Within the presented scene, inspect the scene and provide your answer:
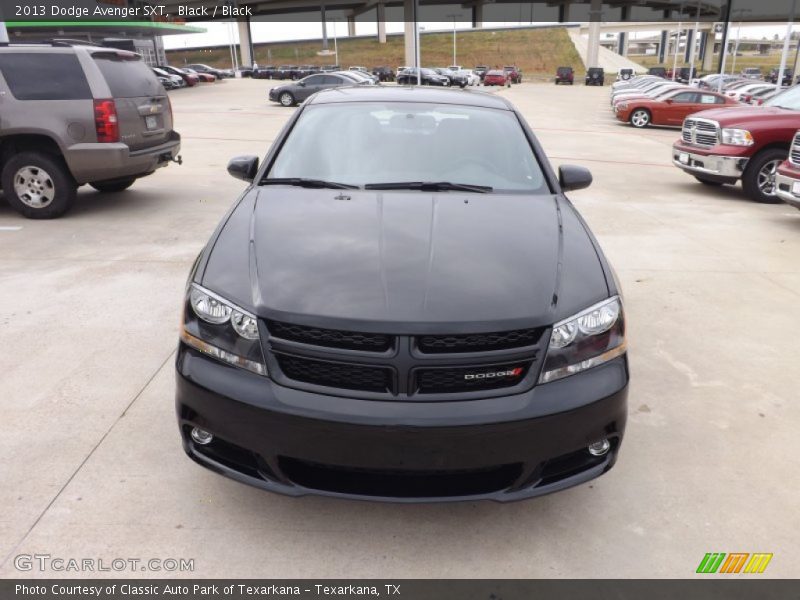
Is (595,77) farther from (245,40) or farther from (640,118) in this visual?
(245,40)

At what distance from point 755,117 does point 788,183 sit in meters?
2.34

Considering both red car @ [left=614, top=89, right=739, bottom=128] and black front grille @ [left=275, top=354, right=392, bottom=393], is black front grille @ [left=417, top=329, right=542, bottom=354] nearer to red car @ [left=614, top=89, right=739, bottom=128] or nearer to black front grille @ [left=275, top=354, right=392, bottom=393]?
black front grille @ [left=275, top=354, right=392, bottom=393]

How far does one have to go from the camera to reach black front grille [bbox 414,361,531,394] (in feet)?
7.55

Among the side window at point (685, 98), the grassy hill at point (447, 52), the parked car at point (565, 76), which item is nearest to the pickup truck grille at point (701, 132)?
the side window at point (685, 98)

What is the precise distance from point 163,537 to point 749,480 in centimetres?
265

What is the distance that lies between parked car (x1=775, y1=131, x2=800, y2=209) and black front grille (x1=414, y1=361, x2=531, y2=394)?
6707mm

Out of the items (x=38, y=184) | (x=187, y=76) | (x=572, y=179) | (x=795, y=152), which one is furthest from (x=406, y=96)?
(x=187, y=76)

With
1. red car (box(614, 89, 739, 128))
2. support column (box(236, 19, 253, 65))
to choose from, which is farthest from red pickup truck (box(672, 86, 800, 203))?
support column (box(236, 19, 253, 65))

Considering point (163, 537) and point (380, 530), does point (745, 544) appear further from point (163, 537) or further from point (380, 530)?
point (163, 537)

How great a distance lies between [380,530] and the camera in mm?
2654

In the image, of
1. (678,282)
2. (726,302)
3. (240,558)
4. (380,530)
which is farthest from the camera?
(678,282)

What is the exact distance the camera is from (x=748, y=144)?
30.5ft

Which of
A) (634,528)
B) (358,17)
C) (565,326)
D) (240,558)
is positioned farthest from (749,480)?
(358,17)

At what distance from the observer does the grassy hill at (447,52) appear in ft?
269
